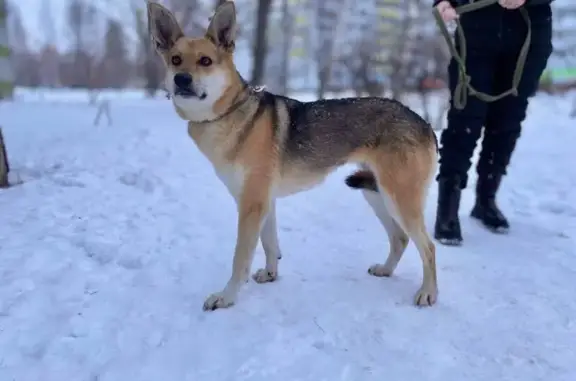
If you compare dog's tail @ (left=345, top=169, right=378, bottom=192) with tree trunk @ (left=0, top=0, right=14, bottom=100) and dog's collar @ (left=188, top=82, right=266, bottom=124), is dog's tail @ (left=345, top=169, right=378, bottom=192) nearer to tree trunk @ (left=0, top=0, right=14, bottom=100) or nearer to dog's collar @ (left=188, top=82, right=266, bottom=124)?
dog's collar @ (left=188, top=82, right=266, bottom=124)

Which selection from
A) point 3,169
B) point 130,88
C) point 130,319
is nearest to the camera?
point 130,319

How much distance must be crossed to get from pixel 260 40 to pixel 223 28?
10.9 meters

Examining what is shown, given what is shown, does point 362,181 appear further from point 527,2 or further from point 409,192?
point 527,2

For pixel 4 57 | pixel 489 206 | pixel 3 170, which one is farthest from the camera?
pixel 4 57

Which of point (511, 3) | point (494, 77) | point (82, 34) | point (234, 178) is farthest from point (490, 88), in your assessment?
point (82, 34)

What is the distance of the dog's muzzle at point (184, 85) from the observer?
267cm

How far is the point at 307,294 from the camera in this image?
2.84 m

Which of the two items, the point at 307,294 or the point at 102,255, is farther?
the point at 102,255

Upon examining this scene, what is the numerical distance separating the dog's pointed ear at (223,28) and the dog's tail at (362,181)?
3.36 feet

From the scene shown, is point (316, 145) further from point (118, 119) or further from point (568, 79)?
point (568, 79)

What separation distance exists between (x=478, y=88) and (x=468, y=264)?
126 centimetres

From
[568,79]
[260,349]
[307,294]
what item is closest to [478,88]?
[307,294]

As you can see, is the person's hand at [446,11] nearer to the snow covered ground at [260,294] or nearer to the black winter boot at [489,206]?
the black winter boot at [489,206]

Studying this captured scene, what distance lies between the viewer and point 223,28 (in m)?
2.90
